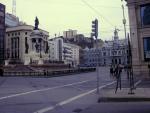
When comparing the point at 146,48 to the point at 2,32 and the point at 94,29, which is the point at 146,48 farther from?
the point at 2,32

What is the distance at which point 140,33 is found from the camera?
152ft

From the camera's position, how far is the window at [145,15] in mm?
45594

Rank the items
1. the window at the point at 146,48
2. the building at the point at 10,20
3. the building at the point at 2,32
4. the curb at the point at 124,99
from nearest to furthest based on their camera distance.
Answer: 1. the curb at the point at 124,99
2. the window at the point at 146,48
3. the building at the point at 2,32
4. the building at the point at 10,20

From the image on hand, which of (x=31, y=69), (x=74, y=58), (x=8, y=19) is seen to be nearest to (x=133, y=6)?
(x=31, y=69)

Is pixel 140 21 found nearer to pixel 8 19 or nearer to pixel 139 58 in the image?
pixel 139 58

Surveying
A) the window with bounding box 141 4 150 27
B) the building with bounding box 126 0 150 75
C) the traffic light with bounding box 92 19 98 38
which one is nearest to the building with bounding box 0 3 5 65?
the building with bounding box 126 0 150 75

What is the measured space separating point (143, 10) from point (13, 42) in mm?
122174

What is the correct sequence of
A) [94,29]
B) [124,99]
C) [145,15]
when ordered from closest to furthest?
[124,99] → [94,29] → [145,15]

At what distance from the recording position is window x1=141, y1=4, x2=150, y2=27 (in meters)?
45.6

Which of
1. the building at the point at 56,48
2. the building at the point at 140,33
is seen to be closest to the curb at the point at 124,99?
the building at the point at 140,33

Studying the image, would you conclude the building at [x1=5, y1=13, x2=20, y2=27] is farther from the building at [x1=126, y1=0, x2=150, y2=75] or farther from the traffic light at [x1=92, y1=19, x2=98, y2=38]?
the traffic light at [x1=92, y1=19, x2=98, y2=38]

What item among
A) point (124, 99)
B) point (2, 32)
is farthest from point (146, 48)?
point (2, 32)

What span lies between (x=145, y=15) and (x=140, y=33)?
2.68m

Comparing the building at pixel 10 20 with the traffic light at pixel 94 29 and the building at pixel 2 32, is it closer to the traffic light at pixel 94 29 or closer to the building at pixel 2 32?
the building at pixel 2 32
